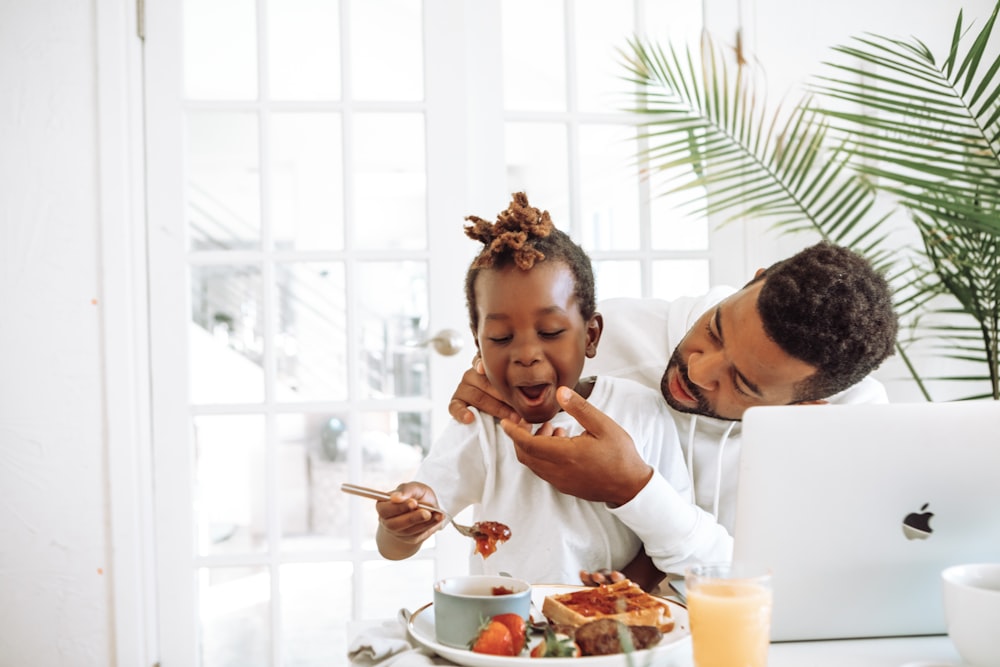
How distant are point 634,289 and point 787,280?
145 centimetres

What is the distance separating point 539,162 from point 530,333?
3.01 m

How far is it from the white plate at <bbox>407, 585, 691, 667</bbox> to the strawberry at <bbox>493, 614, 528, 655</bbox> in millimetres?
11

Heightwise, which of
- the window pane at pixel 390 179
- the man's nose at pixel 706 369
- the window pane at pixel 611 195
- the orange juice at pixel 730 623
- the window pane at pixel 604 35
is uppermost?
the window pane at pixel 390 179

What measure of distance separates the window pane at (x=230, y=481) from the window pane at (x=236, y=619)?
2.72 ft

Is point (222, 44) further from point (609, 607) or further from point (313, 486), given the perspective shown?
point (313, 486)

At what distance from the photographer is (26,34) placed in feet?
7.23

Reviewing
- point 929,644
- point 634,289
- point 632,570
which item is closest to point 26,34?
point 634,289

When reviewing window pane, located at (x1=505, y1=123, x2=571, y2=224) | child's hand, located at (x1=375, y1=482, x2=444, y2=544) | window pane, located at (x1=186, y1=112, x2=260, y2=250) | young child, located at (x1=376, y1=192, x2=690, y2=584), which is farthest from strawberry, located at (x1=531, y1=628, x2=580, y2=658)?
window pane, located at (x1=186, y1=112, x2=260, y2=250)

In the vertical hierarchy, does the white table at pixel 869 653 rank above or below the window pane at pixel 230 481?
above

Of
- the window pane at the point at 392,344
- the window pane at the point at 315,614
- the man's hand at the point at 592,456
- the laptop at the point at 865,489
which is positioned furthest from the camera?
the window pane at the point at 392,344

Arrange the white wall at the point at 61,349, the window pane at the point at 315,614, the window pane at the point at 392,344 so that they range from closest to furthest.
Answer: the white wall at the point at 61,349, the window pane at the point at 315,614, the window pane at the point at 392,344

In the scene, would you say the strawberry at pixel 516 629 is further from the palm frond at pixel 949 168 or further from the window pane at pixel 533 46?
the window pane at pixel 533 46

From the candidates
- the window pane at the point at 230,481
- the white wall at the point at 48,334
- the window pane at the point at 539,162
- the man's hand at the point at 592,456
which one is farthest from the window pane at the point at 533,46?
the window pane at the point at 230,481

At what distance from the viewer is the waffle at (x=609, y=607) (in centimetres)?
90
